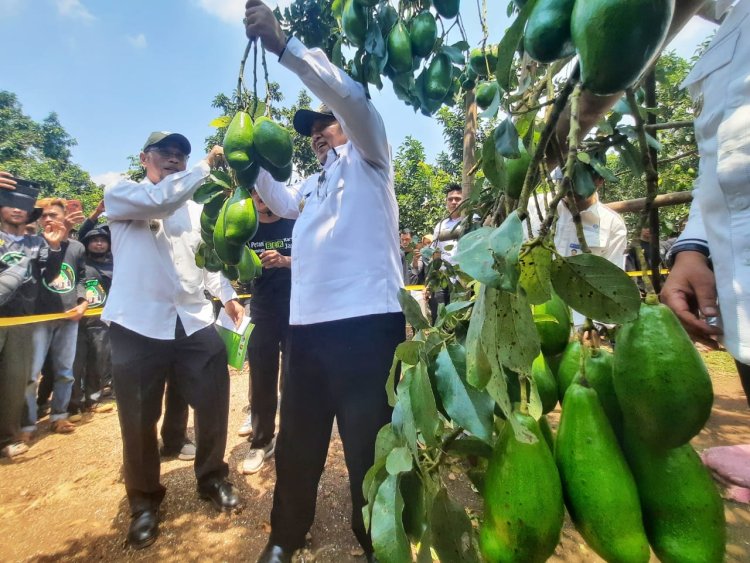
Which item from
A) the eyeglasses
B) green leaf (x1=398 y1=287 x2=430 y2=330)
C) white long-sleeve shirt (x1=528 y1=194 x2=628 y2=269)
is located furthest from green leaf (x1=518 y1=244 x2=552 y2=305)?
the eyeglasses

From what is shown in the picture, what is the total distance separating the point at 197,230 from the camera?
275cm

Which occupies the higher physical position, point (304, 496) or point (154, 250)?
point (154, 250)

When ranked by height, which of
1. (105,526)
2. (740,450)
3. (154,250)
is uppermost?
(154,250)

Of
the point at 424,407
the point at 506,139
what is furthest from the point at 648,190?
the point at 424,407

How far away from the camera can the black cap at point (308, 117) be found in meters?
2.07

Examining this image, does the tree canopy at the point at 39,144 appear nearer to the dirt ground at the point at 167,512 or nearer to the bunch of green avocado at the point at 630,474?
the dirt ground at the point at 167,512

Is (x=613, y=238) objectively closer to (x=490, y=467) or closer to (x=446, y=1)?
(x=446, y=1)

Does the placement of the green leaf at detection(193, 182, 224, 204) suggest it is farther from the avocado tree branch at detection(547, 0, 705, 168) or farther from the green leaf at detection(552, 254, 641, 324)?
the green leaf at detection(552, 254, 641, 324)

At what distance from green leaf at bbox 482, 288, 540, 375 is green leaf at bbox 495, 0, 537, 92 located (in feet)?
0.88

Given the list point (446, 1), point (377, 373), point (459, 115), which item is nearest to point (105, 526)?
point (377, 373)

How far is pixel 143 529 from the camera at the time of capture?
7.80ft

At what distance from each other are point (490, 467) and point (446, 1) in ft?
4.84

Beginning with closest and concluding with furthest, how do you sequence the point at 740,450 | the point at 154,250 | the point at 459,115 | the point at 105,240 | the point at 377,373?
1. the point at 377,373
2. the point at 154,250
3. the point at 740,450
4. the point at 105,240
5. the point at 459,115

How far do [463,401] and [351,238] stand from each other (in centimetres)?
130
